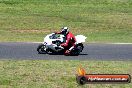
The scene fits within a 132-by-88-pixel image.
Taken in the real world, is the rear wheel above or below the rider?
below

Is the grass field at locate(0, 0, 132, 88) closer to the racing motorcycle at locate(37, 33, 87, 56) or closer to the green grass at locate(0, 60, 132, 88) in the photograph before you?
the green grass at locate(0, 60, 132, 88)

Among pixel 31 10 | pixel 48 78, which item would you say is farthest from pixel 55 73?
pixel 31 10

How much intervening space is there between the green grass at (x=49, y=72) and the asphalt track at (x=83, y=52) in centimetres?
303

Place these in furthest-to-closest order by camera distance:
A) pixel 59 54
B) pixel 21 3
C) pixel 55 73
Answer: pixel 21 3, pixel 59 54, pixel 55 73

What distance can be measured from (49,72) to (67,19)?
78.4ft

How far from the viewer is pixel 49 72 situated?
16.5 m

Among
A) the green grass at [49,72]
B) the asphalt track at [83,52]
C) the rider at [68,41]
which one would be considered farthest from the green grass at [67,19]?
the green grass at [49,72]

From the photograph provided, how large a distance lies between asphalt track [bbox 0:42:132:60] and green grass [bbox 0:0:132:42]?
10.6 ft

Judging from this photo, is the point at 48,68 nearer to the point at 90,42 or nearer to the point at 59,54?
the point at 59,54

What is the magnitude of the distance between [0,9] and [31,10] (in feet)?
9.19

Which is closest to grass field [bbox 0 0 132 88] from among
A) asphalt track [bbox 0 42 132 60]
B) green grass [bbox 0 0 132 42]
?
green grass [bbox 0 0 132 42]

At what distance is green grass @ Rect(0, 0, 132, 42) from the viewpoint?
3381 cm

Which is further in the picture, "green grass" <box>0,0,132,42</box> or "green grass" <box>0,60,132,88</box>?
"green grass" <box>0,0,132,42</box>

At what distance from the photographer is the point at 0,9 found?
43.6 meters
